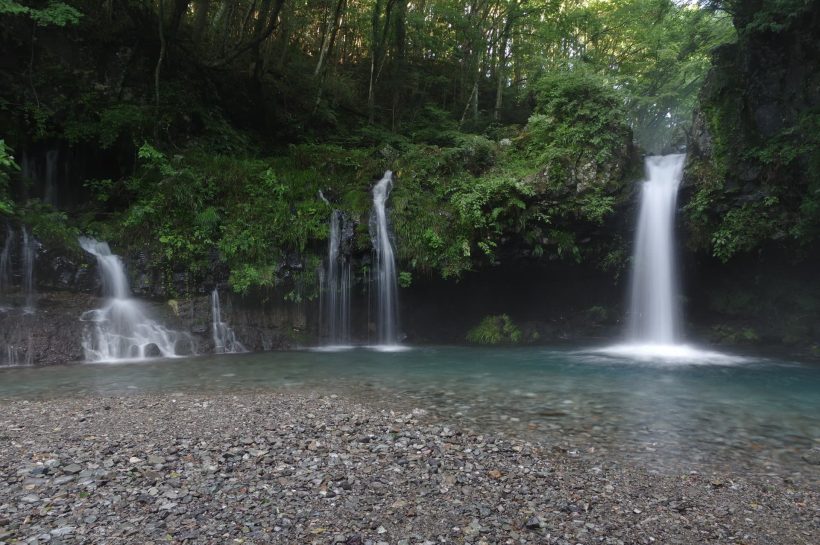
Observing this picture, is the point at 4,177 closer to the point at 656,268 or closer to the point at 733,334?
the point at 656,268

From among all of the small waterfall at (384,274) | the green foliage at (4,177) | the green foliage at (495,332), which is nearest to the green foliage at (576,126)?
the green foliage at (495,332)

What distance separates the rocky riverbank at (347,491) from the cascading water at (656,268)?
8827 millimetres

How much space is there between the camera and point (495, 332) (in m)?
13.7

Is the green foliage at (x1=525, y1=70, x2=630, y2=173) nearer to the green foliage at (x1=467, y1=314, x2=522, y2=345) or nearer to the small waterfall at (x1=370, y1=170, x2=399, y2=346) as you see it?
the green foliage at (x1=467, y1=314, x2=522, y2=345)

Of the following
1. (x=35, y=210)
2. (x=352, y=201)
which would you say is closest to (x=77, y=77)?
(x=35, y=210)

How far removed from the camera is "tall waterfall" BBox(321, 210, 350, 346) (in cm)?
1253

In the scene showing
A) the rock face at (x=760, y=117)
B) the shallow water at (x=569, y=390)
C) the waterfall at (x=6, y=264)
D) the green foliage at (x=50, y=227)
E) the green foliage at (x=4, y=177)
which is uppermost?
the rock face at (x=760, y=117)

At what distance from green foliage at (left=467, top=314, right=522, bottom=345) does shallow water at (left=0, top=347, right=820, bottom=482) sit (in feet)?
5.76

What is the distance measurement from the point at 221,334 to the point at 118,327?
2.18 meters

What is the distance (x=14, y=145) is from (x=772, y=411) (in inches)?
665

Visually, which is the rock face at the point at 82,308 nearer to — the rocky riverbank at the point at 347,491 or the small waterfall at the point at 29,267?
the small waterfall at the point at 29,267

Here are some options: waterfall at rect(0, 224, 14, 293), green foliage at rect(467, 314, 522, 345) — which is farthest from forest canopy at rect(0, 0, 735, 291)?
green foliage at rect(467, 314, 522, 345)

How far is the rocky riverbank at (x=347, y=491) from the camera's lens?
2965mm

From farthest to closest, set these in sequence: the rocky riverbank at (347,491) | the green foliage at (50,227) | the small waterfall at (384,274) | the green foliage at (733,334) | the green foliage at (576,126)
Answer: the green foliage at (733,334)
the small waterfall at (384,274)
the green foliage at (576,126)
the green foliage at (50,227)
the rocky riverbank at (347,491)
